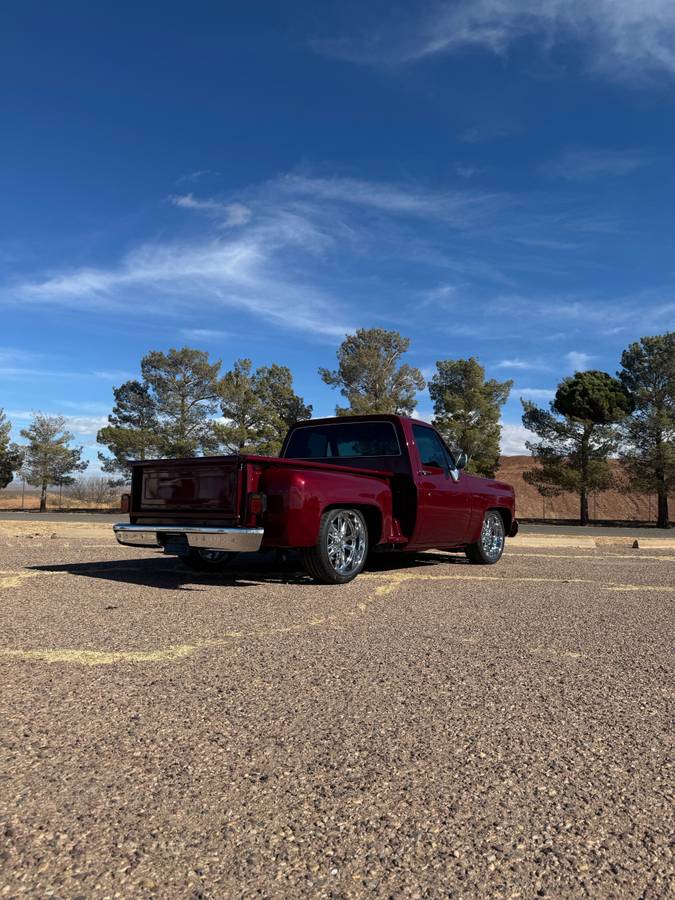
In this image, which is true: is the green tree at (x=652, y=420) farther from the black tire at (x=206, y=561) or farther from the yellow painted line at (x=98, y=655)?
the yellow painted line at (x=98, y=655)

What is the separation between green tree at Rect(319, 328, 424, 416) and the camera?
43.7m

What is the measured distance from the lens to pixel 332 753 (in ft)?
8.52

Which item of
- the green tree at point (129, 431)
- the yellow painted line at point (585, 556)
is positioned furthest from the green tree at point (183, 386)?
the yellow painted line at point (585, 556)

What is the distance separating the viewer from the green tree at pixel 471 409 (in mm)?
39344

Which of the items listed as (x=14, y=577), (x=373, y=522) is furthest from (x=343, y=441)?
(x=14, y=577)

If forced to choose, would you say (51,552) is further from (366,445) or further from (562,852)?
(562,852)

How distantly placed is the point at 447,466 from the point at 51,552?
577 cm

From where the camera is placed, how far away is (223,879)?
1.76 metres

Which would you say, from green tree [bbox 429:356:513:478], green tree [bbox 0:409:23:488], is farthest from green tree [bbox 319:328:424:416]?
green tree [bbox 0:409:23:488]

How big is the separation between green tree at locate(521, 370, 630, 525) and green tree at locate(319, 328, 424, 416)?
311 inches

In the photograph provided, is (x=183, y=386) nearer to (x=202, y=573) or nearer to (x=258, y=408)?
(x=258, y=408)

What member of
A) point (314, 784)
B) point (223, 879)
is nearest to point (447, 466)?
point (314, 784)

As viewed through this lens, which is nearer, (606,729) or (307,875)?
(307,875)

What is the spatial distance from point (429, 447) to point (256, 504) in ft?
10.5
